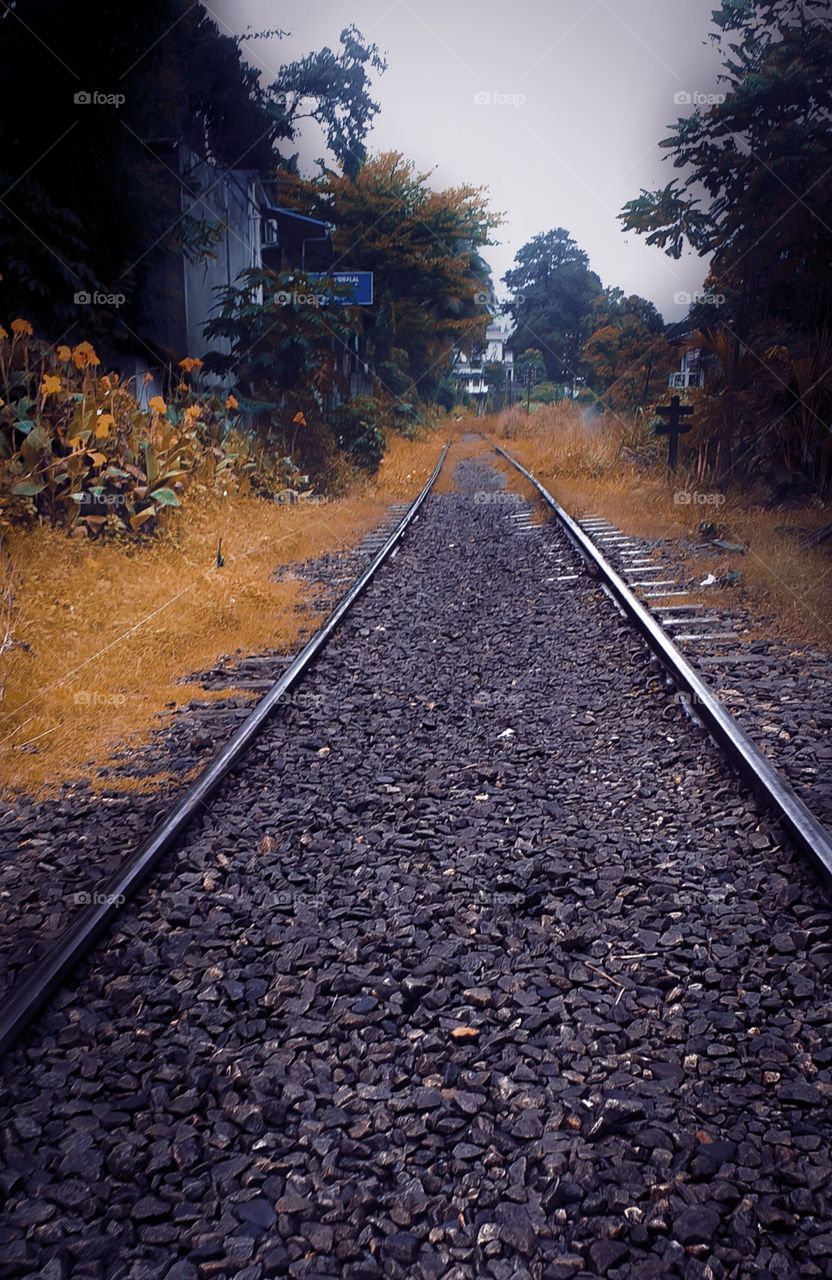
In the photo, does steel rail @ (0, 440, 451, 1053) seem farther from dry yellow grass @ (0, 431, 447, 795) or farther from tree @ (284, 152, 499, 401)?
tree @ (284, 152, 499, 401)

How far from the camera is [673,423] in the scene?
1434 centimetres

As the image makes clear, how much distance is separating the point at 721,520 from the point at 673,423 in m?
4.09

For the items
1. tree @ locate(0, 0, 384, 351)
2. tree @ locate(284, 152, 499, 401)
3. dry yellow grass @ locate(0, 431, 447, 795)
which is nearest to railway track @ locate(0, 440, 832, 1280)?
dry yellow grass @ locate(0, 431, 447, 795)

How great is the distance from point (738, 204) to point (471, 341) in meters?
29.0

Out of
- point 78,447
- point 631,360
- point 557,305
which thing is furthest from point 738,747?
point 557,305

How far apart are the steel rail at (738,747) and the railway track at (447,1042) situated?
0.09 m

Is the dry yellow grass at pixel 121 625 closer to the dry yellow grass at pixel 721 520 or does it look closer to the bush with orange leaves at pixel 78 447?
the bush with orange leaves at pixel 78 447

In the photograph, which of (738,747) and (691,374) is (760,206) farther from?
(691,374)

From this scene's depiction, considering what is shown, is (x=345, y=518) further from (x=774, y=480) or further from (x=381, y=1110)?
(x=381, y=1110)

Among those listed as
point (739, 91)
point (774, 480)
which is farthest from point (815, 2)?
point (774, 480)

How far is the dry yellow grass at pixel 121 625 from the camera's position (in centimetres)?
476

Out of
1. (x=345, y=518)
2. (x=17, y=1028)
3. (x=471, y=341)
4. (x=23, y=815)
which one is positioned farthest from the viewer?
(x=471, y=341)

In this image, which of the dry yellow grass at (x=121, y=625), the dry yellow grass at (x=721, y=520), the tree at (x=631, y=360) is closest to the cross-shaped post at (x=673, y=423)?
the dry yellow grass at (x=721, y=520)

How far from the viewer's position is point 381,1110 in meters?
2.12
